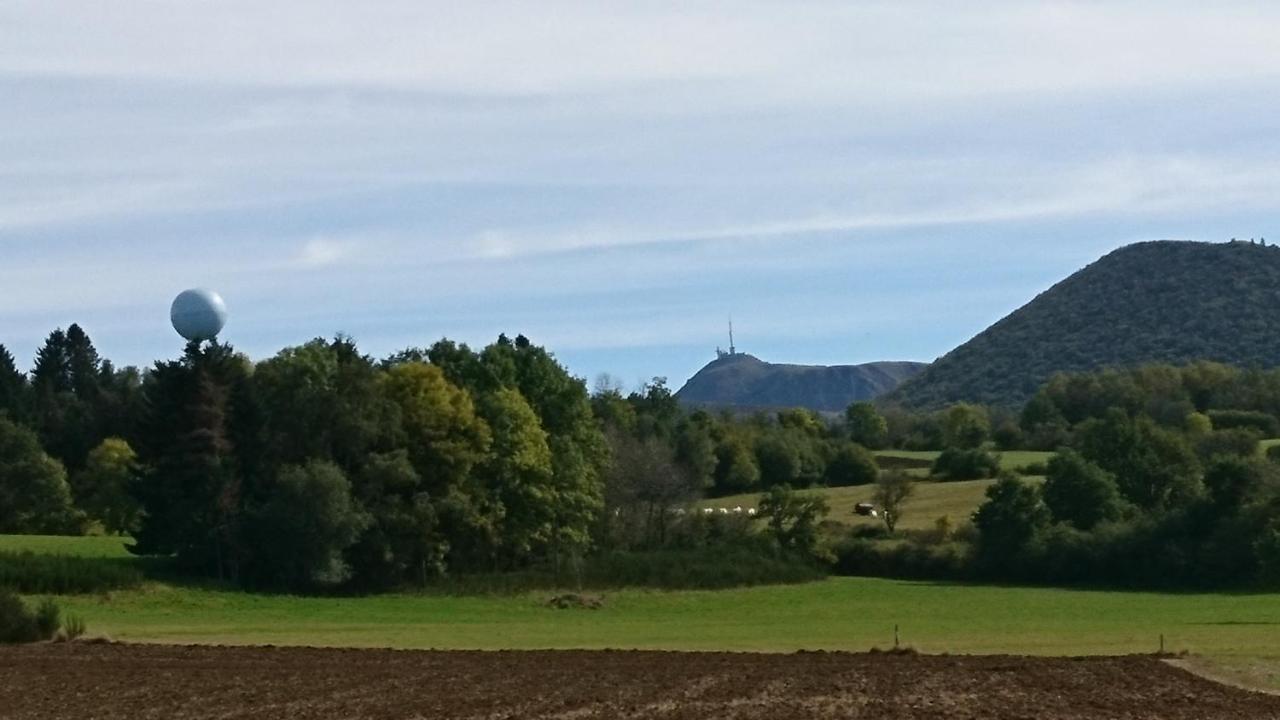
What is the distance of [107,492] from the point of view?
111 metres

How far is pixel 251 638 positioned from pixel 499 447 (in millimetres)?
34744

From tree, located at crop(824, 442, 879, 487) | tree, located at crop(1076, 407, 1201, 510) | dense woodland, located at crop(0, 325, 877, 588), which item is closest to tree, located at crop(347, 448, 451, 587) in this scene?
dense woodland, located at crop(0, 325, 877, 588)

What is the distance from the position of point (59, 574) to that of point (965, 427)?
10584 cm

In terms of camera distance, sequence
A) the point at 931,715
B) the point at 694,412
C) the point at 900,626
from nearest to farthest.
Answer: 1. the point at 931,715
2. the point at 900,626
3. the point at 694,412

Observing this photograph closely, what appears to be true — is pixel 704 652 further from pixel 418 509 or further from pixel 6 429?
pixel 6 429

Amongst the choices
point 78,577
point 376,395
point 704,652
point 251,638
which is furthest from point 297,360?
point 704,652

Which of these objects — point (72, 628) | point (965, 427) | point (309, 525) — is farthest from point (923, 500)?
point (72, 628)

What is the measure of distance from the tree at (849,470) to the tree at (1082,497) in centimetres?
3666

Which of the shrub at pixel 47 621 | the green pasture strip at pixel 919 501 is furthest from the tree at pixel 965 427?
the shrub at pixel 47 621

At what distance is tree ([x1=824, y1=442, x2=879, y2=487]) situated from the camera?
137m

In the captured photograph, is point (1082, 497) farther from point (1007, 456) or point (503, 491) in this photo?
point (1007, 456)

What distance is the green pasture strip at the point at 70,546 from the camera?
80375 mm

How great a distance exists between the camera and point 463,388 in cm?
8869

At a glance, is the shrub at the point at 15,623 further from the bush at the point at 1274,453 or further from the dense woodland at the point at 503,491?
the bush at the point at 1274,453
